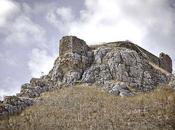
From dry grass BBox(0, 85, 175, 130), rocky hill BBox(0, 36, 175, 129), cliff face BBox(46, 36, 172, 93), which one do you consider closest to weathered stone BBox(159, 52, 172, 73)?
cliff face BBox(46, 36, 172, 93)

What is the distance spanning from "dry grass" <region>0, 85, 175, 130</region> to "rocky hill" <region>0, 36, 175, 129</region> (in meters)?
3.19

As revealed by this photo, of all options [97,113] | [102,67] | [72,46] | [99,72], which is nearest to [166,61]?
[102,67]

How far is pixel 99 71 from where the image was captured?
57.4 metres

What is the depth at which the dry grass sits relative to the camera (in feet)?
123

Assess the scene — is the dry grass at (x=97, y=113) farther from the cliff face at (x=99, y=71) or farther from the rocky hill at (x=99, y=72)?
the cliff face at (x=99, y=71)

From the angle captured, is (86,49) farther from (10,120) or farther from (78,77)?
(10,120)

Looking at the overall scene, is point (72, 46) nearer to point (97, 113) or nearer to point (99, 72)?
point (99, 72)

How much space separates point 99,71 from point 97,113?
54.1 ft

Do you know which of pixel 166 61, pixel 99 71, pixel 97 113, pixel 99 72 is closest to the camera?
pixel 97 113

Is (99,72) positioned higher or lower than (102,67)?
lower

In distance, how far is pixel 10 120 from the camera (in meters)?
41.8

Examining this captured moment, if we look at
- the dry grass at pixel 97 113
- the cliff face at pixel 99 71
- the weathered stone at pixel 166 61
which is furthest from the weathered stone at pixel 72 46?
the weathered stone at pixel 166 61

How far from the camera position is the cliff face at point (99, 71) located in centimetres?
5419

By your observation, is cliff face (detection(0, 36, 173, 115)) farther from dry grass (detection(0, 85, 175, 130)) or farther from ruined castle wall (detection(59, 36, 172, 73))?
dry grass (detection(0, 85, 175, 130))
